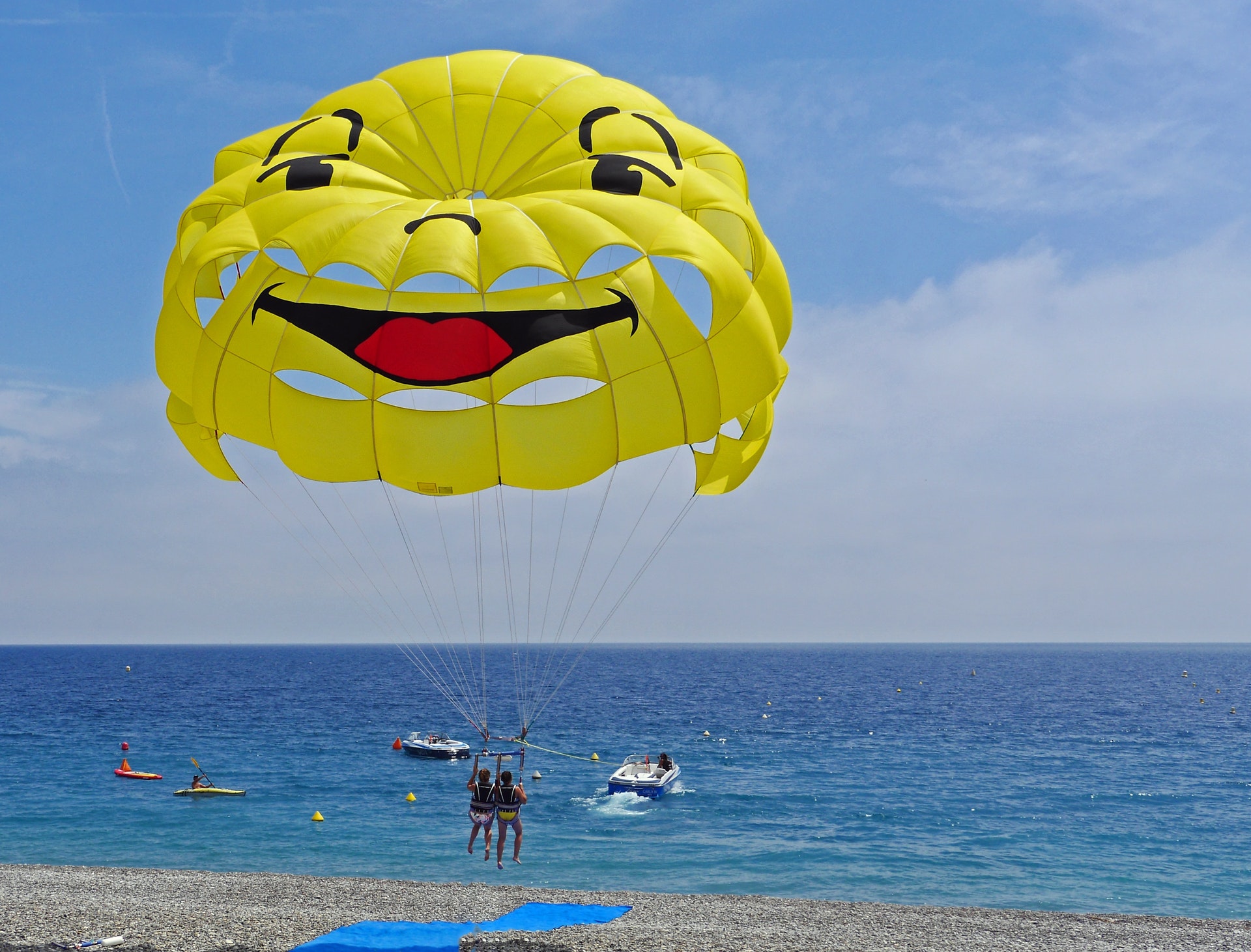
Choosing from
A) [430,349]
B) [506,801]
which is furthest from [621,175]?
[506,801]

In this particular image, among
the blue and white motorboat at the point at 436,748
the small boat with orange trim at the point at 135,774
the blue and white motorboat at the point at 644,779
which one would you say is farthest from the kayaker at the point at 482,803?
the small boat with orange trim at the point at 135,774

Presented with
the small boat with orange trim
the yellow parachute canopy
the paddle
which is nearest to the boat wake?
the paddle

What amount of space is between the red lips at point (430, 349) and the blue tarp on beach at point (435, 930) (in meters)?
7.89

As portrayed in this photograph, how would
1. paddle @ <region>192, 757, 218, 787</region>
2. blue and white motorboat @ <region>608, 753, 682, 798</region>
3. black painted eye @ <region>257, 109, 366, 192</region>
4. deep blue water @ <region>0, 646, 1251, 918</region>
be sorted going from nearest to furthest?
black painted eye @ <region>257, 109, 366, 192</region>
deep blue water @ <region>0, 646, 1251, 918</region>
blue and white motorboat @ <region>608, 753, 682, 798</region>
paddle @ <region>192, 757, 218, 787</region>

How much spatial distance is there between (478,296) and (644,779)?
24.6m

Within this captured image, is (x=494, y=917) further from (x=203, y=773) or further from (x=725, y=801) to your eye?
(x=203, y=773)

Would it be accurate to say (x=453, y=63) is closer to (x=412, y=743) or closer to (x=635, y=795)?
(x=635, y=795)

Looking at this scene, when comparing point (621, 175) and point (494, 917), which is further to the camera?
point (494, 917)

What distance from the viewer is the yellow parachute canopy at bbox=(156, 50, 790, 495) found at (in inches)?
404

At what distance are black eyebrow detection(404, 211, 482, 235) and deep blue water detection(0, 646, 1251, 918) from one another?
18.0 metres

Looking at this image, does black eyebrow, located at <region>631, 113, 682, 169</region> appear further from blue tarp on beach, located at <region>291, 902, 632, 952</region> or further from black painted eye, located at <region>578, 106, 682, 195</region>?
blue tarp on beach, located at <region>291, 902, 632, 952</region>

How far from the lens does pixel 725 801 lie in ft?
108

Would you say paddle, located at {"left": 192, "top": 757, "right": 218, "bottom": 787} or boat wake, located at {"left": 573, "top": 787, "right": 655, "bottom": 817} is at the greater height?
boat wake, located at {"left": 573, "top": 787, "right": 655, "bottom": 817}

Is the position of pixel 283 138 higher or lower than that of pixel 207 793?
higher
